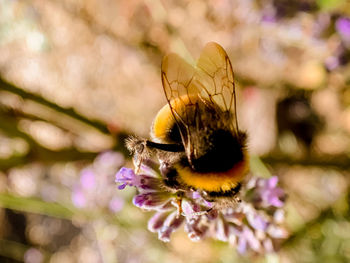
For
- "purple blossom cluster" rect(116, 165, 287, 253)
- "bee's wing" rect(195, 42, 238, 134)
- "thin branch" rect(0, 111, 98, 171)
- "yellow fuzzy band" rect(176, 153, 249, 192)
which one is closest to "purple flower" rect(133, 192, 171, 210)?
"purple blossom cluster" rect(116, 165, 287, 253)

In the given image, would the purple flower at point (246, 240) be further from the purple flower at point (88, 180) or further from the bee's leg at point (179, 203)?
the purple flower at point (88, 180)

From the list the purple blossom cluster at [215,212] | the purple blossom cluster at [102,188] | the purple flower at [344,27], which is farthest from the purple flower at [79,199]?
the purple flower at [344,27]

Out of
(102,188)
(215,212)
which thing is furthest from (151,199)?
(102,188)

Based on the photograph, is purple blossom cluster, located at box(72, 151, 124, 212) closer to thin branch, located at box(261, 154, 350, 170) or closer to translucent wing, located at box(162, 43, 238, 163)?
thin branch, located at box(261, 154, 350, 170)

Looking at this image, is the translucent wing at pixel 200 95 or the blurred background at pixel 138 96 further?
the blurred background at pixel 138 96

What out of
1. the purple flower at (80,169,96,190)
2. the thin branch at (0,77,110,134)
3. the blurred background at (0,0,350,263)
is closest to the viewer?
the thin branch at (0,77,110,134)
